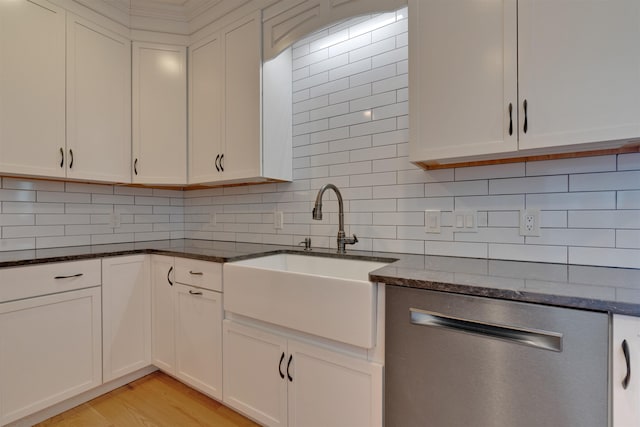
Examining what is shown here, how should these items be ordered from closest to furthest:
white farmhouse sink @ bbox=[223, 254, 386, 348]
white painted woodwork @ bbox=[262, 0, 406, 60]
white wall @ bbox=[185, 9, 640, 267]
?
white farmhouse sink @ bbox=[223, 254, 386, 348]
white wall @ bbox=[185, 9, 640, 267]
white painted woodwork @ bbox=[262, 0, 406, 60]

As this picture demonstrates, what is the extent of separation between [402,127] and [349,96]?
0.42m

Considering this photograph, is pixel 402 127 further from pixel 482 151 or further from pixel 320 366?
pixel 320 366

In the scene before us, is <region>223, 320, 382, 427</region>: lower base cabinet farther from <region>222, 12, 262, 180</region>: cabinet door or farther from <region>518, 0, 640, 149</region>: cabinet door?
<region>518, 0, 640, 149</region>: cabinet door

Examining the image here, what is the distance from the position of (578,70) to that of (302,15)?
1350 mm

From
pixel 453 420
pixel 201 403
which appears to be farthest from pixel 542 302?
pixel 201 403

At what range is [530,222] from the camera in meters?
1.39

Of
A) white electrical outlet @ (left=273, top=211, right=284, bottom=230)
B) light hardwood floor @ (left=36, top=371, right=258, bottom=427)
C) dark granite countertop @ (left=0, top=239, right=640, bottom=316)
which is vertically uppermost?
white electrical outlet @ (left=273, top=211, right=284, bottom=230)

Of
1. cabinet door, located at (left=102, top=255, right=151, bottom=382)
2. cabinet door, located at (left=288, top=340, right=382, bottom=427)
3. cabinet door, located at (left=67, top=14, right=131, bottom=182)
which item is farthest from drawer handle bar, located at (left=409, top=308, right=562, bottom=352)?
cabinet door, located at (left=67, top=14, right=131, bottom=182)

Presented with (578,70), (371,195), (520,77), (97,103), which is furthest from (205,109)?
(578,70)

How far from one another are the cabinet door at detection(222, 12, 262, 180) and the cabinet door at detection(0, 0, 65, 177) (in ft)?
3.16

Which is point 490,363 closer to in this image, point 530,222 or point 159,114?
point 530,222

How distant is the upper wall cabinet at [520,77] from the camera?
1.01 meters

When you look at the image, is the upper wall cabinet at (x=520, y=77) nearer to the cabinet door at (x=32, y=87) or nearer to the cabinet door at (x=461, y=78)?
the cabinet door at (x=461, y=78)

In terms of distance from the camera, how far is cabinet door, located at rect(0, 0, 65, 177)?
1.68 metres
